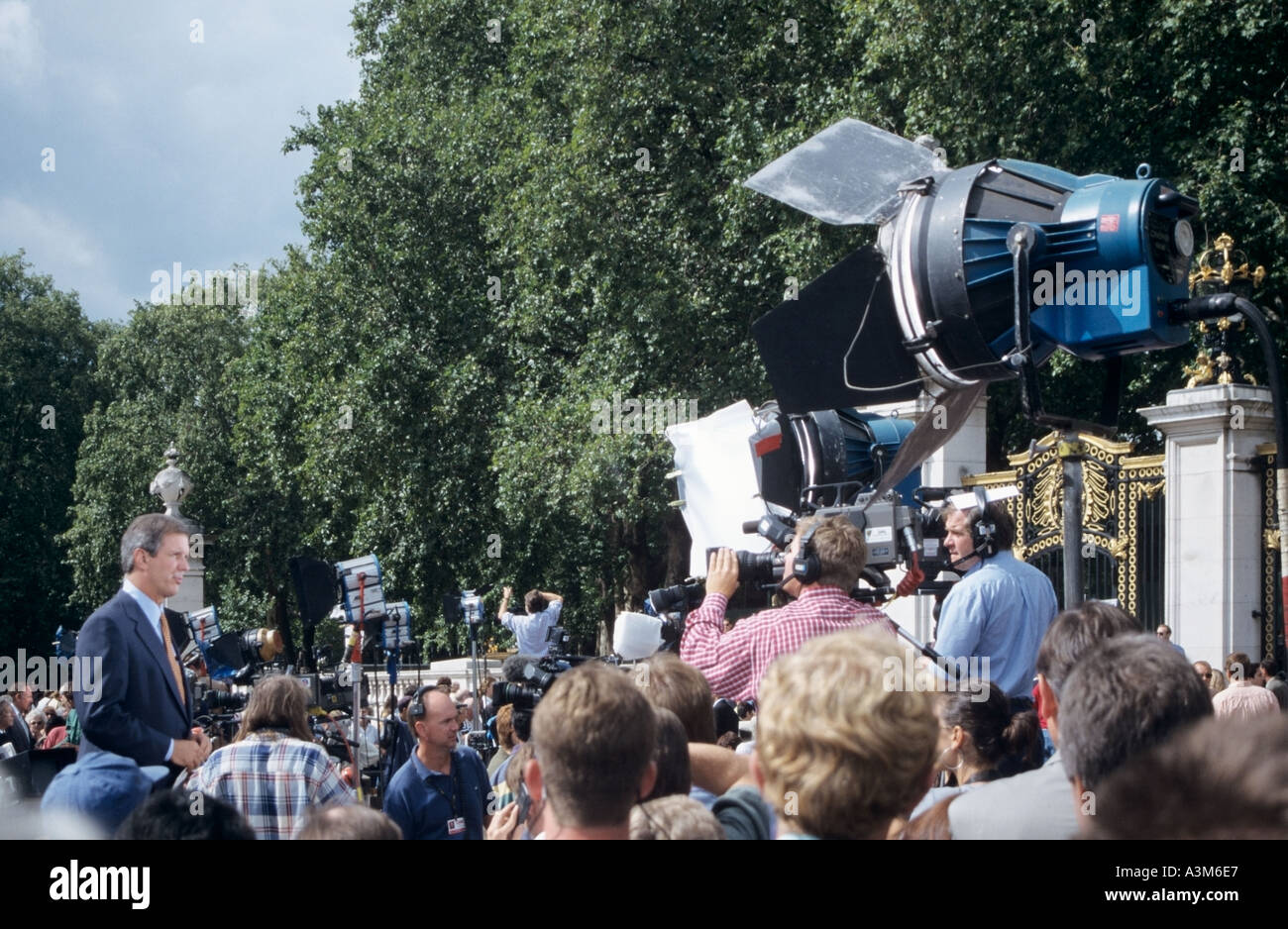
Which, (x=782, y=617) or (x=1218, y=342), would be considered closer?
(x=782, y=617)

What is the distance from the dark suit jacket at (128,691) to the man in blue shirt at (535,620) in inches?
209

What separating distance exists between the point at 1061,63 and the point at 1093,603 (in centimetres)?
1290

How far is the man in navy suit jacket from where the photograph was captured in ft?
14.8

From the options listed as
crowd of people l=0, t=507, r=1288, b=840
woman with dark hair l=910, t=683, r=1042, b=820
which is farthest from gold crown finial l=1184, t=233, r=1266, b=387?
woman with dark hair l=910, t=683, r=1042, b=820

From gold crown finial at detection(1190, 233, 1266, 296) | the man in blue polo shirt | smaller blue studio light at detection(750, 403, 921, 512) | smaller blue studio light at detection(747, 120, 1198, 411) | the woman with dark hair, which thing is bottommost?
the man in blue polo shirt

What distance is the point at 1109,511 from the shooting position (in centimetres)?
1195

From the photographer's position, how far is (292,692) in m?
4.73

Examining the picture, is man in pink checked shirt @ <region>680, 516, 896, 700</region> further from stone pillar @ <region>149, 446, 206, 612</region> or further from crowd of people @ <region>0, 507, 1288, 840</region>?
stone pillar @ <region>149, 446, 206, 612</region>

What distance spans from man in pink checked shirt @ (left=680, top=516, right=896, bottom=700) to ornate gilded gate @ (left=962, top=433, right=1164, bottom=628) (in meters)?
7.25

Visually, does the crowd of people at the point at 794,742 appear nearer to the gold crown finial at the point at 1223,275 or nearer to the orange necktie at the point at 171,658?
the orange necktie at the point at 171,658

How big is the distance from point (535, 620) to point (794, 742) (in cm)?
786

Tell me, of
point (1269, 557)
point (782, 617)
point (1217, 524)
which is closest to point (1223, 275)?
point (1217, 524)

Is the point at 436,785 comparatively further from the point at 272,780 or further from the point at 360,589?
the point at 360,589
